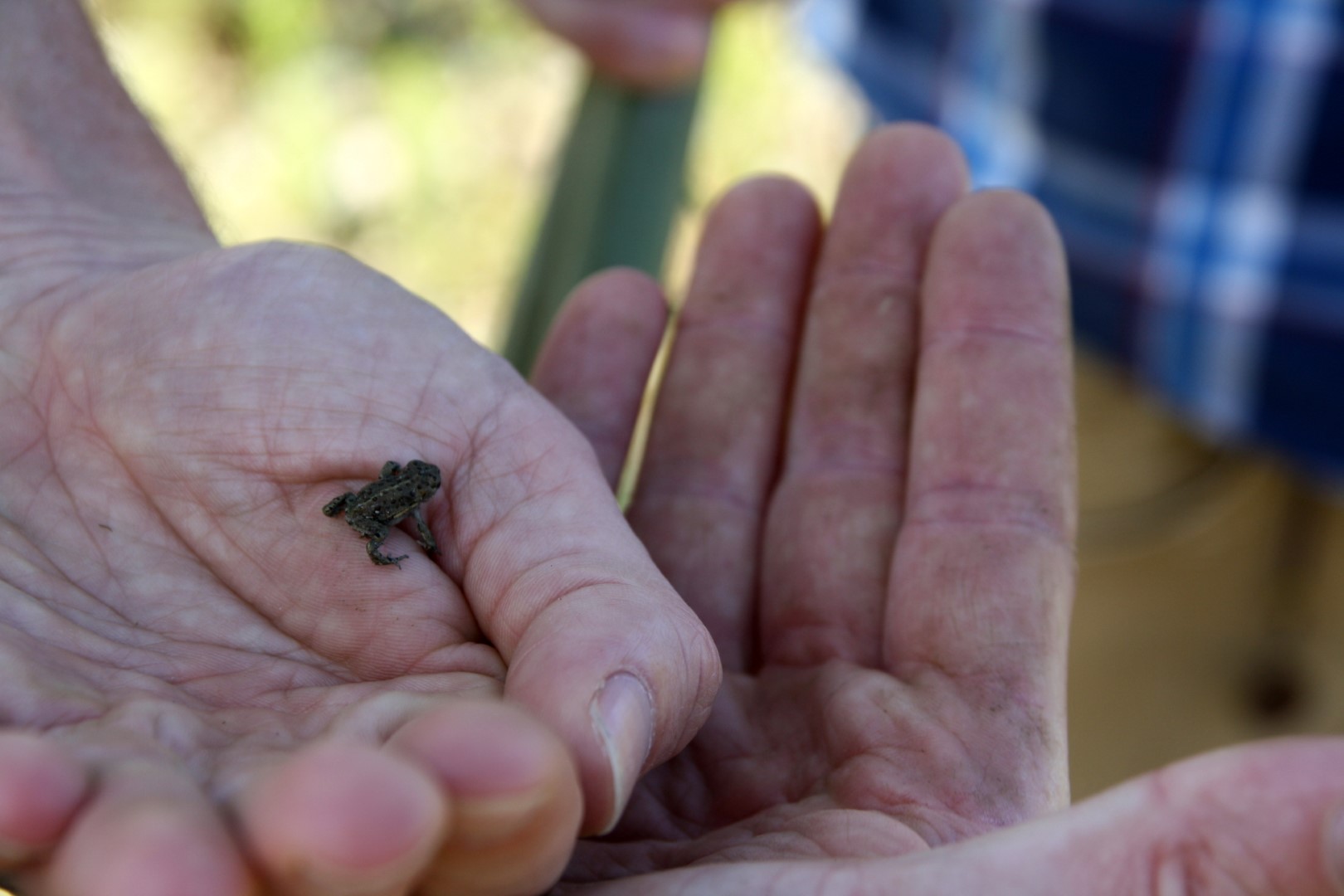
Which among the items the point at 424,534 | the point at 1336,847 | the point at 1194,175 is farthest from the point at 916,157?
the point at 1336,847

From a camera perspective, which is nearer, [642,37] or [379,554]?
[379,554]

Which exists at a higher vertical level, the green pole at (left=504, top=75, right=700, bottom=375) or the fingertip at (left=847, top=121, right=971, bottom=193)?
the fingertip at (left=847, top=121, right=971, bottom=193)

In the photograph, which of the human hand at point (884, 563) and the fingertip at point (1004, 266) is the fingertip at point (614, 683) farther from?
the fingertip at point (1004, 266)

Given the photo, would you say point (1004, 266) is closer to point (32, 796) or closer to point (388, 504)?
point (388, 504)

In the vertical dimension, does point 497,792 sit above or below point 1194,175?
below

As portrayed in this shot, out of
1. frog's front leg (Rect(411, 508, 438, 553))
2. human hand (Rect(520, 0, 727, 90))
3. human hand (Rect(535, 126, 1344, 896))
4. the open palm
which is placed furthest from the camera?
human hand (Rect(520, 0, 727, 90))

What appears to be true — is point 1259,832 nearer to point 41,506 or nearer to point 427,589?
point 427,589

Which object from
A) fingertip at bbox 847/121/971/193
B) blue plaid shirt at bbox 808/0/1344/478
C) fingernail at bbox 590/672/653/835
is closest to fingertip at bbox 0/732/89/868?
fingernail at bbox 590/672/653/835

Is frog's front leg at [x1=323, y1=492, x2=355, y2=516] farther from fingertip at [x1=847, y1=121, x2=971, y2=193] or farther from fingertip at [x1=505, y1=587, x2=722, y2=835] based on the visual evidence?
fingertip at [x1=847, y1=121, x2=971, y2=193]

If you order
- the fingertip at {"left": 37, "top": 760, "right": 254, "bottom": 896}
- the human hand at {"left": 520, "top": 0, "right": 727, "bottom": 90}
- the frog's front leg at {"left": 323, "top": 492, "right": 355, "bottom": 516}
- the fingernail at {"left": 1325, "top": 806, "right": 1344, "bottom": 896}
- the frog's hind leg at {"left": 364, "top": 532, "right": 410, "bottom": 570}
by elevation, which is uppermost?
the human hand at {"left": 520, "top": 0, "right": 727, "bottom": 90}
